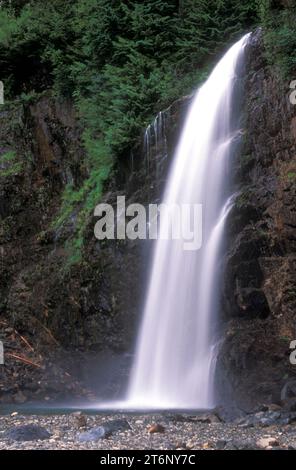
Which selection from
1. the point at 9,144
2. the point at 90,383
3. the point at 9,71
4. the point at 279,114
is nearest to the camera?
the point at 279,114

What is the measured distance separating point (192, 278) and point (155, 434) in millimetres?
4859

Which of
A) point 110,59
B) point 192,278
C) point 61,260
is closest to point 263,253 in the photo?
point 192,278

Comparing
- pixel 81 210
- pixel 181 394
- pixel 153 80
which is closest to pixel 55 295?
pixel 81 210

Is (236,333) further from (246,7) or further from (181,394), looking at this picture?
(246,7)

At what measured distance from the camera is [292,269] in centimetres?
1019

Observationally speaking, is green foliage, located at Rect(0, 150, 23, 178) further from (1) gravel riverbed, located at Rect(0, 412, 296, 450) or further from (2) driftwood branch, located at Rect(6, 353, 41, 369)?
(1) gravel riverbed, located at Rect(0, 412, 296, 450)

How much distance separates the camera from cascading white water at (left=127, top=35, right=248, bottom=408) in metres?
10.8

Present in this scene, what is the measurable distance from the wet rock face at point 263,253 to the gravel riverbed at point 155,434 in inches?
59.3

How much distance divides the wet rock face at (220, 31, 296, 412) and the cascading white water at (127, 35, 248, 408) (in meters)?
0.50

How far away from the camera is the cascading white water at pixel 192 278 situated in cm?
1084

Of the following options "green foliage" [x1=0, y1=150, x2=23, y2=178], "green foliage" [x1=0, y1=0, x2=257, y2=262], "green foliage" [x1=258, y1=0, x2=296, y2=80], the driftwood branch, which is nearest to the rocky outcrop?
"green foliage" [x1=0, y1=150, x2=23, y2=178]

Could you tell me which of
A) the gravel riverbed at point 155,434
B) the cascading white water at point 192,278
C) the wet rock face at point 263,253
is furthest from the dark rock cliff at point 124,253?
the gravel riverbed at point 155,434

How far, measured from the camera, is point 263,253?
10.6 m
